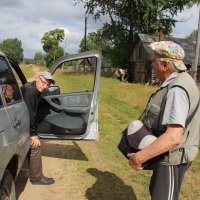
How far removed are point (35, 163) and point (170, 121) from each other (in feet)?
10.4

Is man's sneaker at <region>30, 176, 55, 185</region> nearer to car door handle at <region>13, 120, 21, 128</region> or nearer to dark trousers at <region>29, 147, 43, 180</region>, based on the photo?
dark trousers at <region>29, 147, 43, 180</region>

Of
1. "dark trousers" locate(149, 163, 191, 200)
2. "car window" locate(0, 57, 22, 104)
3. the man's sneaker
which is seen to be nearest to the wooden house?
the man's sneaker

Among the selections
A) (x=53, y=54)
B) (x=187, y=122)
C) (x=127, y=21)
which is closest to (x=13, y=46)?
(x=53, y=54)

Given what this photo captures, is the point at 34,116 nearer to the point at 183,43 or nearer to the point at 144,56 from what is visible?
the point at 144,56

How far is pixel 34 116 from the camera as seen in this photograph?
5.28 metres

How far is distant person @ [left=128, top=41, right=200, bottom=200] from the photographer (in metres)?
2.70

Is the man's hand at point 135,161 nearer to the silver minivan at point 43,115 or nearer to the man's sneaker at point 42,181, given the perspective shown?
the silver minivan at point 43,115

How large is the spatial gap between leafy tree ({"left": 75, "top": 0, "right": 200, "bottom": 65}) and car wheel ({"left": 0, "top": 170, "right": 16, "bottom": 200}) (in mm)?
37483

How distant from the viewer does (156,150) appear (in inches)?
108

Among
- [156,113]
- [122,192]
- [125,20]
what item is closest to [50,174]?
[122,192]

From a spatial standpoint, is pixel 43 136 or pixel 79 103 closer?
pixel 43 136

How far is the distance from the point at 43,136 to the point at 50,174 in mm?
616

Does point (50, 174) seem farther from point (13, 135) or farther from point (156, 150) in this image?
point (156, 150)

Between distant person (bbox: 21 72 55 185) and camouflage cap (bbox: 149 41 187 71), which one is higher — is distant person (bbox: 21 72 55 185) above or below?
below
